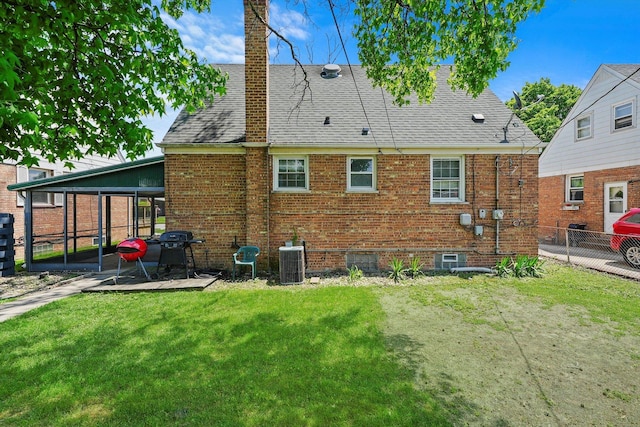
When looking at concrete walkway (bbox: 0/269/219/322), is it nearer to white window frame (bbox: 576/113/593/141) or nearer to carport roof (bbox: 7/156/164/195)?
carport roof (bbox: 7/156/164/195)

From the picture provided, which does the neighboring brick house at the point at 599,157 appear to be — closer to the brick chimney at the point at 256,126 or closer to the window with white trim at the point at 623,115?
the window with white trim at the point at 623,115

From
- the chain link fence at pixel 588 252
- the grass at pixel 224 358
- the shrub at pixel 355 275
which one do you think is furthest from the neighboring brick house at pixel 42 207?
the chain link fence at pixel 588 252

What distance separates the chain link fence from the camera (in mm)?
8547

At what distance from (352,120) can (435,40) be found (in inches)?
151

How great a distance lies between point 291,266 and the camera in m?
7.57

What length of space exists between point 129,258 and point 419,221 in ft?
25.7

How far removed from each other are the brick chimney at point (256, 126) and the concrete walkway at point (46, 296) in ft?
13.6

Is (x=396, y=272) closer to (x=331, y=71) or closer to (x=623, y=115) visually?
(x=331, y=71)

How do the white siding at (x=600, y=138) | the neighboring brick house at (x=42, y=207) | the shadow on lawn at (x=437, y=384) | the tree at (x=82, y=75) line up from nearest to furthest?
the shadow on lawn at (x=437, y=384), the tree at (x=82, y=75), the neighboring brick house at (x=42, y=207), the white siding at (x=600, y=138)

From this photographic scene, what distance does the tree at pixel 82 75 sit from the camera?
3574 millimetres

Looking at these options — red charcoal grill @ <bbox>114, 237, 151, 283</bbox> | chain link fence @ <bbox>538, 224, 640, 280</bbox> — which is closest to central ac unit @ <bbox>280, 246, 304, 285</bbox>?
red charcoal grill @ <bbox>114, 237, 151, 283</bbox>

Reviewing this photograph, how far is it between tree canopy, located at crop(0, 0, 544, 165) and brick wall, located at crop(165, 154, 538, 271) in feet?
8.17

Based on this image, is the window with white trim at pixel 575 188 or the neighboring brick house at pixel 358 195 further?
the window with white trim at pixel 575 188

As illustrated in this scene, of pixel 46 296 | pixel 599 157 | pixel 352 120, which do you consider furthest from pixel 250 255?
pixel 599 157
